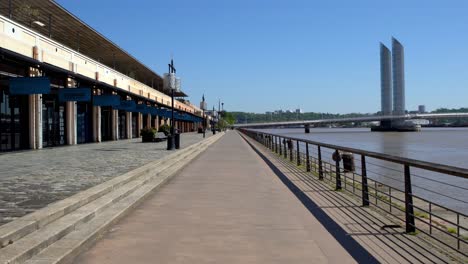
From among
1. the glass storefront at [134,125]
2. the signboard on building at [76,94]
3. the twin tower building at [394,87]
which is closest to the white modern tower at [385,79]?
the twin tower building at [394,87]

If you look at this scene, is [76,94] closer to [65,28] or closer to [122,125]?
[65,28]

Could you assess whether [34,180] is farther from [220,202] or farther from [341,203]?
[341,203]

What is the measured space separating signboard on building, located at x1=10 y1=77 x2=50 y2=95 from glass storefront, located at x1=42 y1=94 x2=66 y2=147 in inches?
256

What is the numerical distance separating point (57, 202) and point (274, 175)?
28.1 ft

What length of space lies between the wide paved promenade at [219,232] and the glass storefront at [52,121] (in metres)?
17.8

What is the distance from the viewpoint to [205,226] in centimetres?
741

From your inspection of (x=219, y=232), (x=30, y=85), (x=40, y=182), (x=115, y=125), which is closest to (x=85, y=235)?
(x=219, y=232)

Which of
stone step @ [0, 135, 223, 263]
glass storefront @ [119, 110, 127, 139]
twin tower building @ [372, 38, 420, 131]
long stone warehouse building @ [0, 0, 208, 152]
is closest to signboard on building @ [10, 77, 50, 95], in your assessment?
long stone warehouse building @ [0, 0, 208, 152]

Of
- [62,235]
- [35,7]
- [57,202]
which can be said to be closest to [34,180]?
[57,202]

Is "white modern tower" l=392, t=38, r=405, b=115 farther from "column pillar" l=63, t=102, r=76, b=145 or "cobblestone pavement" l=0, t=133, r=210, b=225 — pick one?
"cobblestone pavement" l=0, t=133, r=210, b=225

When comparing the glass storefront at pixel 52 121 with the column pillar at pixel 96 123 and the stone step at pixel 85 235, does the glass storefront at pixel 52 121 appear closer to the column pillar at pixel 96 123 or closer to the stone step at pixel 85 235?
the column pillar at pixel 96 123

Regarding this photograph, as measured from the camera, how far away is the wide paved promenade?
5719 millimetres

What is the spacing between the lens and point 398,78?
15550cm

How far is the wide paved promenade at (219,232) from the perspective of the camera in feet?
18.8
